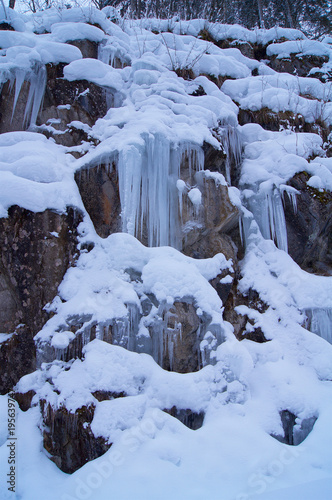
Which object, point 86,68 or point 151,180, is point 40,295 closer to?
point 151,180

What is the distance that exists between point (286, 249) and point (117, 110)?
2944 mm

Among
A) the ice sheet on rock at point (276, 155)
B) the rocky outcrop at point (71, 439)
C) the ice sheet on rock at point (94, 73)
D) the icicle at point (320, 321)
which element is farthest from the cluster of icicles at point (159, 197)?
the rocky outcrop at point (71, 439)

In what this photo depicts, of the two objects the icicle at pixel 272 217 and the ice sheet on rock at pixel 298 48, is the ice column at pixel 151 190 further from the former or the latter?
the ice sheet on rock at pixel 298 48

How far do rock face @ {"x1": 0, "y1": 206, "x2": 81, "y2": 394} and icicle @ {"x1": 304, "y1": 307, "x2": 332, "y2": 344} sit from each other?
2.69 metres

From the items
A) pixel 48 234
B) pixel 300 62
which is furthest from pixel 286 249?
pixel 300 62

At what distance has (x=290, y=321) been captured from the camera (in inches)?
133

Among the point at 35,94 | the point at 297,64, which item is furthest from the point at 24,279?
the point at 297,64

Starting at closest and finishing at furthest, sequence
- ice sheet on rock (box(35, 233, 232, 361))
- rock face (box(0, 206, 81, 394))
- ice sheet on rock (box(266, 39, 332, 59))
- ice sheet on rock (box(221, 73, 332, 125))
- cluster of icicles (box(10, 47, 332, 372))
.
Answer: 1. ice sheet on rock (box(35, 233, 232, 361))
2. rock face (box(0, 206, 81, 394))
3. cluster of icicles (box(10, 47, 332, 372))
4. ice sheet on rock (box(221, 73, 332, 125))
5. ice sheet on rock (box(266, 39, 332, 59))

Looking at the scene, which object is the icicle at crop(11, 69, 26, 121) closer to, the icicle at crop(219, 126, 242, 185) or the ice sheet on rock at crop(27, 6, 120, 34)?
the ice sheet on rock at crop(27, 6, 120, 34)

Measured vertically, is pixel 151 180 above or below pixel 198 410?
above

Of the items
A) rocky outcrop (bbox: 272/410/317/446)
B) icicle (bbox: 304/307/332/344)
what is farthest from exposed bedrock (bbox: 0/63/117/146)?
rocky outcrop (bbox: 272/410/317/446)

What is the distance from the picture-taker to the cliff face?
243cm

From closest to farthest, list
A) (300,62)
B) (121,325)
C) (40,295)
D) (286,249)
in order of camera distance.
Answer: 1. (121,325)
2. (40,295)
3. (286,249)
4. (300,62)

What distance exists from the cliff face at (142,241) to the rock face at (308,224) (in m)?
0.02
